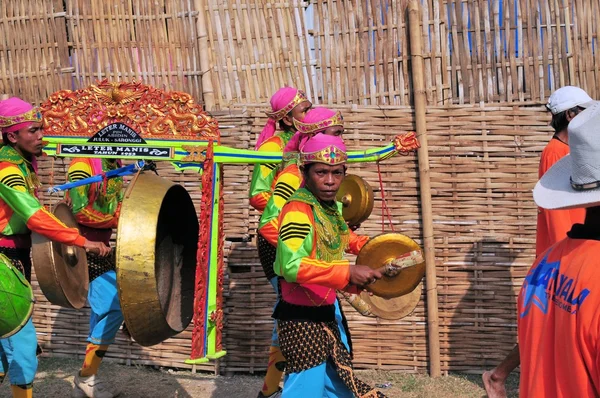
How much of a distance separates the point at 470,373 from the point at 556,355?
413cm

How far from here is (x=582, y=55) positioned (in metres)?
6.03

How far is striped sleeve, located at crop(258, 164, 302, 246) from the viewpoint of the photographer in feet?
15.5

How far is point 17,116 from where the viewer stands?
483 centimetres

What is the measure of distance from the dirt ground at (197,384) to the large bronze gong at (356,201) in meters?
1.44

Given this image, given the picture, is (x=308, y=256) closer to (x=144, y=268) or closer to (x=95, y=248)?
(x=144, y=268)

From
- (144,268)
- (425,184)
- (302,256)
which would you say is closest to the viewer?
(302,256)

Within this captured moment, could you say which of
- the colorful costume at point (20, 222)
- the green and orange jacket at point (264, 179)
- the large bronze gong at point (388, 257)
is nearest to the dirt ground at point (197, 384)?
the colorful costume at point (20, 222)

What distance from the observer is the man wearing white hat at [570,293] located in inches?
81.6

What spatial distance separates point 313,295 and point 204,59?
3204 mm

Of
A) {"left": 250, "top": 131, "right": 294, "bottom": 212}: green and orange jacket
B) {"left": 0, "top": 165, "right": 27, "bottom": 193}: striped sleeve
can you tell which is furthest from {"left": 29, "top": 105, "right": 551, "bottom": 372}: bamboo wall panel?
{"left": 0, "top": 165, "right": 27, "bottom": 193}: striped sleeve

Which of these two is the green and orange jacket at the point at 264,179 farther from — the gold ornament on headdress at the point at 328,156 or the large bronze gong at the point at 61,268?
the gold ornament on headdress at the point at 328,156

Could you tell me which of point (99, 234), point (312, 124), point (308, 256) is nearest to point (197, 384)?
point (99, 234)

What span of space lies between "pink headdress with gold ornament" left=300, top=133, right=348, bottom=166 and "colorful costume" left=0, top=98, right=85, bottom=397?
5.41ft

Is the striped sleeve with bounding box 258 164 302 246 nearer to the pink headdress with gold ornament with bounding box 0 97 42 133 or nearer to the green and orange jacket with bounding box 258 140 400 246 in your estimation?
the green and orange jacket with bounding box 258 140 400 246
